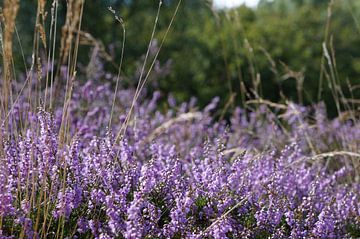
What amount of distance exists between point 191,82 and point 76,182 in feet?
25.0

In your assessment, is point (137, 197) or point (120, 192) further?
point (120, 192)

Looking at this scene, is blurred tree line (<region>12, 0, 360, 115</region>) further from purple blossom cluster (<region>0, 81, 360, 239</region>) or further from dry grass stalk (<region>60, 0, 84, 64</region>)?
dry grass stalk (<region>60, 0, 84, 64</region>)

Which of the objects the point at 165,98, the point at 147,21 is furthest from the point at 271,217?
the point at 147,21

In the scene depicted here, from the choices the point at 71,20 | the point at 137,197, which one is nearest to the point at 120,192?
the point at 137,197

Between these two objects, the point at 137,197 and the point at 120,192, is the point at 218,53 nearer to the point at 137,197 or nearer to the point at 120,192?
the point at 120,192

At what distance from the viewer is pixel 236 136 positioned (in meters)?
5.16

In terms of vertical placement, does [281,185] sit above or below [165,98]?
above

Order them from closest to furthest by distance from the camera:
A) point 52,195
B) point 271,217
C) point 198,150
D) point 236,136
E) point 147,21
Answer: point 52,195
point 271,217
point 198,150
point 236,136
point 147,21

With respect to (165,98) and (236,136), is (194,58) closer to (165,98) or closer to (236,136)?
(165,98)

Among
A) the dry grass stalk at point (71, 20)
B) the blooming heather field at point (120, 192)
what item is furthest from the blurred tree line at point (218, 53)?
the dry grass stalk at point (71, 20)

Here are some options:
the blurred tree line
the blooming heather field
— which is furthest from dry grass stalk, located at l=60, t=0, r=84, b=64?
the blurred tree line

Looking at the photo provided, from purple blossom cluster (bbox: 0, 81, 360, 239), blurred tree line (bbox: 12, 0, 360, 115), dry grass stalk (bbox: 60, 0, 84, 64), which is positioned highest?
dry grass stalk (bbox: 60, 0, 84, 64)

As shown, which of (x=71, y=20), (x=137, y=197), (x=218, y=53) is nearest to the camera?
(x=137, y=197)

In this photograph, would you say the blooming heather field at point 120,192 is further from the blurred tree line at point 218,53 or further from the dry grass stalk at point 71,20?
the blurred tree line at point 218,53
